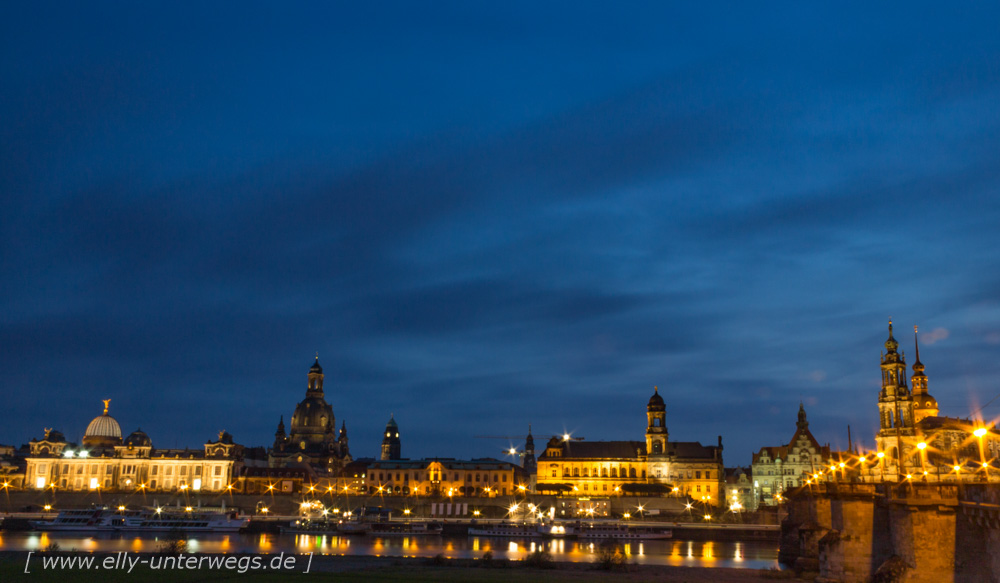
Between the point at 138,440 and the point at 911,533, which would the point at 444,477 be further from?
the point at 911,533

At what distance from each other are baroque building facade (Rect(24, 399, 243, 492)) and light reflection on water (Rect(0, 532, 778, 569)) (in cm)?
6810

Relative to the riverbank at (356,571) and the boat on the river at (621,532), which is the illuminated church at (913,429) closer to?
the boat on the river at (621,532)

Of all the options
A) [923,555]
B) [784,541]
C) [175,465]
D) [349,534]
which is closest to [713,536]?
[784,541]

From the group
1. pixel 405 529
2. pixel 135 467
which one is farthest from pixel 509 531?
pixel 135 467

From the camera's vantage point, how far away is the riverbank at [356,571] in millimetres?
36969

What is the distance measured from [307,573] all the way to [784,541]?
45.0 meters

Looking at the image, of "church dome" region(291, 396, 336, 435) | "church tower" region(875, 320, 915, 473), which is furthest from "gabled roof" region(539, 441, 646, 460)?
"church dome" region(291, 396, 336, 435)

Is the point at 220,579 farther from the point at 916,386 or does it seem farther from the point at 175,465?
the point at 175,465

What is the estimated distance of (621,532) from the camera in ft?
300

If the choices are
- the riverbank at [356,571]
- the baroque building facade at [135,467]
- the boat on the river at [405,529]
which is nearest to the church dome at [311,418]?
the baroque building facade at [135,467]

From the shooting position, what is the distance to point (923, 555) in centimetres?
3562

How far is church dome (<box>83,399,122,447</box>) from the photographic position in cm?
17251

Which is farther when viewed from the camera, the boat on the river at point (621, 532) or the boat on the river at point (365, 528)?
the boat on the river at point (365, 528)

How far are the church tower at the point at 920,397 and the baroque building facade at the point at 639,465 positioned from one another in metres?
36.8
